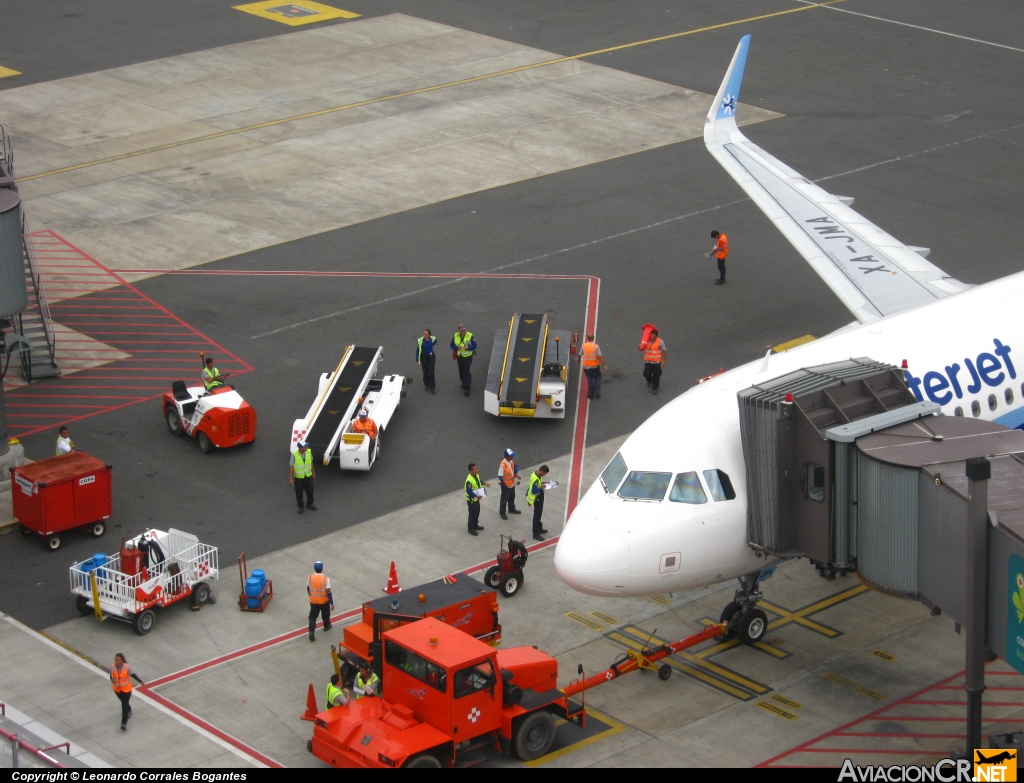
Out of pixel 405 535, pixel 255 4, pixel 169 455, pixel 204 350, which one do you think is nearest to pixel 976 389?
pixel 405 535

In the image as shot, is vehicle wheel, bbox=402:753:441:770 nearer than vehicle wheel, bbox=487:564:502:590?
Yes

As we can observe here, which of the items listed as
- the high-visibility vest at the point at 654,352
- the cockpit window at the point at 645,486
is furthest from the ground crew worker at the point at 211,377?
the cockpit window at the point at 645,486

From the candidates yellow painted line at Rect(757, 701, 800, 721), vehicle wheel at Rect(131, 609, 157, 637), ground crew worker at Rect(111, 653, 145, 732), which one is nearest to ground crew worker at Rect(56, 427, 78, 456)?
vehicle wheel at Rect(131, 609, 157, 637)

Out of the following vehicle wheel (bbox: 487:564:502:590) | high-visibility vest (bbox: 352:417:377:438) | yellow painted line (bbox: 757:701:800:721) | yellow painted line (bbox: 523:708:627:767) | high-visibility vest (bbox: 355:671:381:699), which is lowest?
yellow painted line (bbox: 757:701:800:721)

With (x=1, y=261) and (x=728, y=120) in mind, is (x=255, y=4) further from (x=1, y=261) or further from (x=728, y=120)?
(x=1, y=261)

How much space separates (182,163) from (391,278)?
53.6ft

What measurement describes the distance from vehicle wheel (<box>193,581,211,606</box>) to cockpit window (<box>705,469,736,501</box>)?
12026mm

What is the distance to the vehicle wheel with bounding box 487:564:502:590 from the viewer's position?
3002 cm

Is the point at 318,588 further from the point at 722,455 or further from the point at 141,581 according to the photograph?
the point at 722,455

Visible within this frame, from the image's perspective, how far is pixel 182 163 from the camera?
59.4m

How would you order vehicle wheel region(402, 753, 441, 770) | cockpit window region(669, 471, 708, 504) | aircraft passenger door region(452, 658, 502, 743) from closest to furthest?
1. vehicle wheel region(402, 753, 441, 770)
2. aircraft passenger door region(452, 658, 502, 743)
3. cockpit window region(669, 471, 708, 504)

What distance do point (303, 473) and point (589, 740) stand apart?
11.9 m

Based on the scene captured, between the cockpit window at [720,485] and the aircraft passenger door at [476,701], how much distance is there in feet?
17.3

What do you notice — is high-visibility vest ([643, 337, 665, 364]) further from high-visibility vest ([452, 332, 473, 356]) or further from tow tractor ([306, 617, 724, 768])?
tow tractor ([306, 617, 724, 768])
